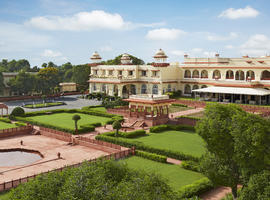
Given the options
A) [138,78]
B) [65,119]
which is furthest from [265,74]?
[65,119]

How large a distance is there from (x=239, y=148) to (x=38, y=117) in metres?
32.6

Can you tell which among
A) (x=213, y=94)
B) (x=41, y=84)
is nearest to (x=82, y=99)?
(x=41, y=84)

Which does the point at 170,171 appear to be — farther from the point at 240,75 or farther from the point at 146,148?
the point at 240,75

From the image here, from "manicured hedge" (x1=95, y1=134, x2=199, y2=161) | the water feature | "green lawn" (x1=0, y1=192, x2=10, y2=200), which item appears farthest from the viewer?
the water feature

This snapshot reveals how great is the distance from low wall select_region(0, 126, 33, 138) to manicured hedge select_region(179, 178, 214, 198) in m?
21.6

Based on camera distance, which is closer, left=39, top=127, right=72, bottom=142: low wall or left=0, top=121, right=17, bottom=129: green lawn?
left=39, top=127, right=72, bottom=142: low wall

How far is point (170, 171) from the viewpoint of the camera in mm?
20625

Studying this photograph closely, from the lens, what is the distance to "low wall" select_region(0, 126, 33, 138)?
1226 inches

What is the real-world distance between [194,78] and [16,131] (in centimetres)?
3836

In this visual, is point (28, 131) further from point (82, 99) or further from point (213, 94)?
point (213, 94)

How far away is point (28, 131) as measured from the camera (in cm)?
3288

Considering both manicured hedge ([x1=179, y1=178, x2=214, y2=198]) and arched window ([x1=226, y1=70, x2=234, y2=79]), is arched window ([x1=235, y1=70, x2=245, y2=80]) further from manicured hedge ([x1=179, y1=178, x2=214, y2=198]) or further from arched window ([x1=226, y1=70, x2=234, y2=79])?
manicured hedge ([x1=179, y1=178, x2=214, y2=198])

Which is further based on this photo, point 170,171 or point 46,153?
point 46,153

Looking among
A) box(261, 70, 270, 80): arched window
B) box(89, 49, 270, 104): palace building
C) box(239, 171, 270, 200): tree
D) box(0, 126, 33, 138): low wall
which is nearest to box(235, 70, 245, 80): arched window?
box(89, 49, 270, 104): palace building
